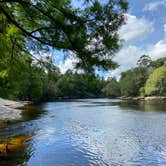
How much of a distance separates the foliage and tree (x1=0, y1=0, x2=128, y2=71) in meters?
101

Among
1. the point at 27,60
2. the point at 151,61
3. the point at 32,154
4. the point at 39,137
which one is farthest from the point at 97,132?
the point at 151,61

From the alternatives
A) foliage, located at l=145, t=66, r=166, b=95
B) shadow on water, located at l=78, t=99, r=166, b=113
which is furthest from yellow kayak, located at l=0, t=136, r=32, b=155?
foliage, located at l=145, t=66, r=166, b=95

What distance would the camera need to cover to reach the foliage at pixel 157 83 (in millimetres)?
105662

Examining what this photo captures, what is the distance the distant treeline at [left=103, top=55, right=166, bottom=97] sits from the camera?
107 m

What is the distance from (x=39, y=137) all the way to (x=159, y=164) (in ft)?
36.1

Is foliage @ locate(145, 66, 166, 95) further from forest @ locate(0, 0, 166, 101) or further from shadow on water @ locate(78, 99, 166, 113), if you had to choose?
forest @ locate(0, 0, 166, 101)

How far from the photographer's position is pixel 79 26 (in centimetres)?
687

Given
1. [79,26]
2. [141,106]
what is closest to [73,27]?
[79,26]

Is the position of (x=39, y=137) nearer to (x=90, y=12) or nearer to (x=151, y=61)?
Answer: (x=90, y=12)

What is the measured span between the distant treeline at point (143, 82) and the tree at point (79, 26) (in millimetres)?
101130

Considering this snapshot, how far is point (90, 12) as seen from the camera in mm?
6938

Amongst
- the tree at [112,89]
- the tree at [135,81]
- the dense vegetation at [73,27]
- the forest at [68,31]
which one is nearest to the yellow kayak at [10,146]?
the forest at [68,31]

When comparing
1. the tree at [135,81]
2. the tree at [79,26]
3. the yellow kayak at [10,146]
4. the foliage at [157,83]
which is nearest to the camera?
the tree at [79,26]

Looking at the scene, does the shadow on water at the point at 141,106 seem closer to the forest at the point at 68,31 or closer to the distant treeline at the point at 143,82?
the distant treeline at the point at 143,82
